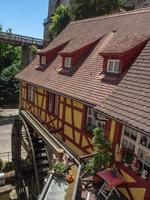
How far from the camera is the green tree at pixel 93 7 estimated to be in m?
35.4

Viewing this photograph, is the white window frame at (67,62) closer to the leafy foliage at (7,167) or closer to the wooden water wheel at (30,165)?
the wooden water wheel at (30,165)

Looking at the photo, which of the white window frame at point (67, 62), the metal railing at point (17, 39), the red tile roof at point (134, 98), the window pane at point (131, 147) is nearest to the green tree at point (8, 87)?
the metal railing at point (17, 39)

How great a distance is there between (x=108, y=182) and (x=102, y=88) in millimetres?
4042

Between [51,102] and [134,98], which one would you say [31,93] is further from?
[134,98]

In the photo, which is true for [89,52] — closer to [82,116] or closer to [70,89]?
[70,89]

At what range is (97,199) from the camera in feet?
A: 29.1

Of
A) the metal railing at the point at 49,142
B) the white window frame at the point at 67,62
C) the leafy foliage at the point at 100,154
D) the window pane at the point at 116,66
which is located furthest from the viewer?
the white window frame at the point at 67,62

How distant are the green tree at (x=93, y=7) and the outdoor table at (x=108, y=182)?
30030mm

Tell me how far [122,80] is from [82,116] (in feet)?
7.78

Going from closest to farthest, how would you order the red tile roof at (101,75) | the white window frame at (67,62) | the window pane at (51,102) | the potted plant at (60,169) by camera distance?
the potted plant at (60,169) → the red tile roof at (101,75) → the window pane at (51,102) → the white window frame at (67,62)

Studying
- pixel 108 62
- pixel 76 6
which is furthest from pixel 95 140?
pixel 76 6

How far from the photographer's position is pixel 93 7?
3566 cm

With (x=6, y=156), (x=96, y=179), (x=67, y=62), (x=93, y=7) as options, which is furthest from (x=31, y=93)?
(x=93, y=7)

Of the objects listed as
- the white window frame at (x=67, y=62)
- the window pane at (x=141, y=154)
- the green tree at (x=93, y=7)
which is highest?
the green tree at (x=93, y=7)
